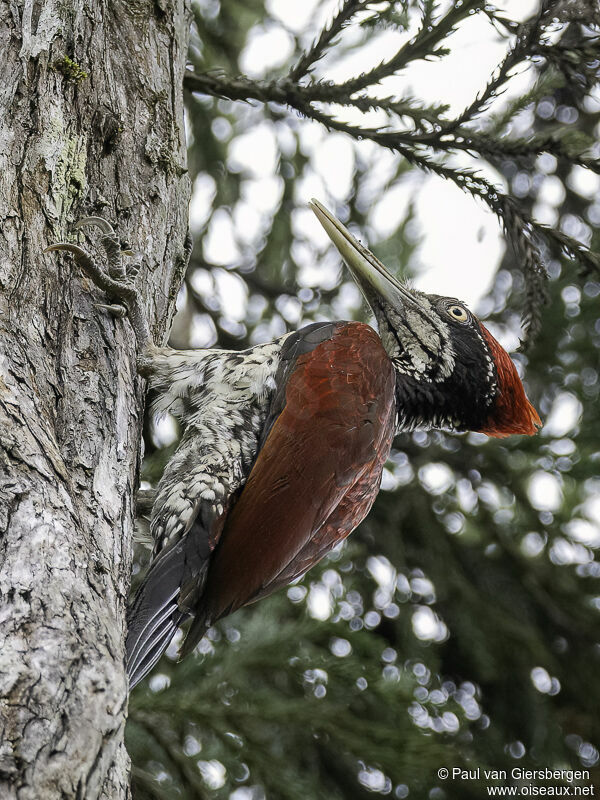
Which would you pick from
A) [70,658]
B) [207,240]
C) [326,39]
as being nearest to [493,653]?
[207,240]

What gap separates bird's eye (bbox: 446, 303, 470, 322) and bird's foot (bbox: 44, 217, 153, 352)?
1280 millimetres

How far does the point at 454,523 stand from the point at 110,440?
2367mm

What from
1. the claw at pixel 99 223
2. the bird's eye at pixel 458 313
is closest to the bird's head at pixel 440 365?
the bird's eye at pixel 458 313

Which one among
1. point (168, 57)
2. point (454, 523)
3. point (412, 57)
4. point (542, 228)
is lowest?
point (454, 523)

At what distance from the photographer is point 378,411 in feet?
8.67

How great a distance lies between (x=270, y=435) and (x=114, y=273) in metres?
0.67

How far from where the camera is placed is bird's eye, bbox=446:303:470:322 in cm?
323

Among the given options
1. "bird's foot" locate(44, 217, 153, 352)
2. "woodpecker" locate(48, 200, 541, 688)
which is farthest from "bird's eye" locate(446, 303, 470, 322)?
"bird's foot" locate(44, 217, 153, 352)

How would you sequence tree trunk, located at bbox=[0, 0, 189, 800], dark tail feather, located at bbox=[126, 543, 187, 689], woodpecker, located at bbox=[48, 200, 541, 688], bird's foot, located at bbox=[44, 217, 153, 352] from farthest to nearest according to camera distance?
1. woodpecker, located at bbox=[48, 200, 541, 688]
2. bird's foot, located at bbox=[44, 217, 153, 352]
3. dark tail feather, located at bbox=[126, 543, 187, 689]
4. tree trunk, located at bbox=[0, 0, 189, 800]

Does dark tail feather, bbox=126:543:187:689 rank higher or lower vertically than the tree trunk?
lower

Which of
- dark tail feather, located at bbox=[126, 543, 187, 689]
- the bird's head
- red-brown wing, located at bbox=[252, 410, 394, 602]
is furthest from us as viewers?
the bird's head

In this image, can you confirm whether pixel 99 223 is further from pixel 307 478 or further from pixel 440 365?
pixel 440 365

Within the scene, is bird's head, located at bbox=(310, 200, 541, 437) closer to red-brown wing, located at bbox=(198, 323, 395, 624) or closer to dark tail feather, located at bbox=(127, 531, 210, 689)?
red-brown wing, located at bbox=(198, 323, 395, 624)

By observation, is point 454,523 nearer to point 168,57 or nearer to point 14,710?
point 168,57
